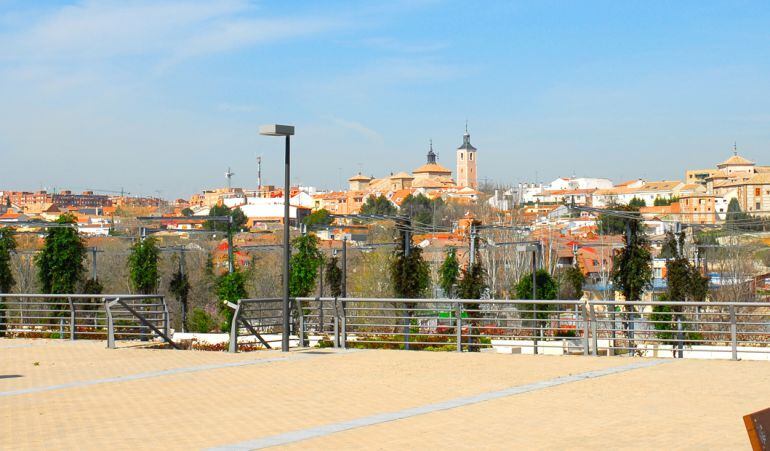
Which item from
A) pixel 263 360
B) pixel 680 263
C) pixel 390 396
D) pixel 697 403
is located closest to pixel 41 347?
pixel 263 360

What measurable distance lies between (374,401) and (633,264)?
38010mm

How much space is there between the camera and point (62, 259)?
57.0 meters

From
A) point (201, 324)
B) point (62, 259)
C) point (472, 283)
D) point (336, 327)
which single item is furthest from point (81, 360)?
point (62, 259)

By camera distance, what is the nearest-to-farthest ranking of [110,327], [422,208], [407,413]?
[407,413], [110,327], [422,208]

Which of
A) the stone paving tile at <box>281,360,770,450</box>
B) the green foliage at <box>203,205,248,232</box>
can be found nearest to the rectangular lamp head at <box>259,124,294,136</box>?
the stone paving tile at <box>281,360,770,450</box>

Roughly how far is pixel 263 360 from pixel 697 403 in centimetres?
873

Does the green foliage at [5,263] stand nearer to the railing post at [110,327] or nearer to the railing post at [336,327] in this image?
the railing post at [110,327]

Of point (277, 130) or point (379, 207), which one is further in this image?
point (379, 207)

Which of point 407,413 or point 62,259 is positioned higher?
point 62,259

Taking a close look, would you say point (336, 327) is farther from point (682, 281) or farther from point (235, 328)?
point (682, 281)

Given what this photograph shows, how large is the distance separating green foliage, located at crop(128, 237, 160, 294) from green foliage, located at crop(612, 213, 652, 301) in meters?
26.9

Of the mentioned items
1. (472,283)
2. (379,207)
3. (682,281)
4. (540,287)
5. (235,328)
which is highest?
(379,207)

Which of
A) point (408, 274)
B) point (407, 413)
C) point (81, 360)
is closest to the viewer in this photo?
point (407, 413)

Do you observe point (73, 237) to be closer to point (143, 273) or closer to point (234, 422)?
point (143, 273)
